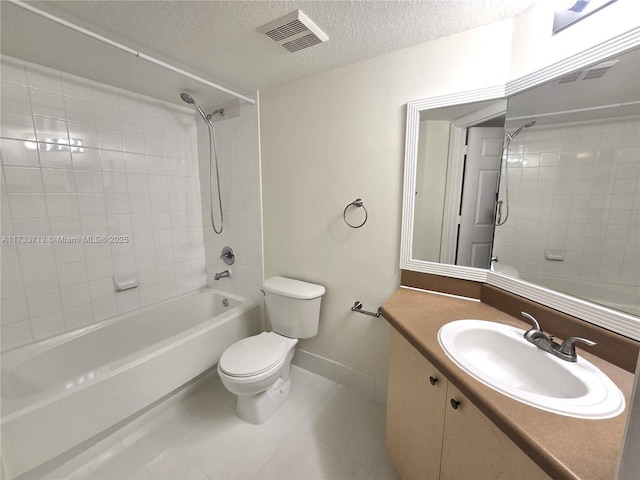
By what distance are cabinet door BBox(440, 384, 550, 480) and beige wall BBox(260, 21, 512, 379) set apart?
31.7 inches

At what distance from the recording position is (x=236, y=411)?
1628 mm

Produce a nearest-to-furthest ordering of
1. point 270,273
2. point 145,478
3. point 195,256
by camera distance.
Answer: point 145,478 < point 270,273 < point 195,256

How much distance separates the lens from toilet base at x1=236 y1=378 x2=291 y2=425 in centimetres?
154

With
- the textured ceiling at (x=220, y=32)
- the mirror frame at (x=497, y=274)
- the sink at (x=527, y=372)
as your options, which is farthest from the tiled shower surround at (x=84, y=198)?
the sink at (x=527, y=372)

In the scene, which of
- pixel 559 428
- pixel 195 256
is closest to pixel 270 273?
pixel 195 256

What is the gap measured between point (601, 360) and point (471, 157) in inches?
38.0

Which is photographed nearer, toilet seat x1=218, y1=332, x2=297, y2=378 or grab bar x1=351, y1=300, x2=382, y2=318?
toilet seat x1=218, y1=332, x2=297, y2=378

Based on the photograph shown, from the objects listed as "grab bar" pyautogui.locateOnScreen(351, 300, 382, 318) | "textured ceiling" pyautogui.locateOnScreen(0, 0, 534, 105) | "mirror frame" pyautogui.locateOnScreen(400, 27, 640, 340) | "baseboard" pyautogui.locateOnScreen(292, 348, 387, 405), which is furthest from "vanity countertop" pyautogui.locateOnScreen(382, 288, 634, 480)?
"textured ceiling" pyautogui.locateOnScreen(0, 0, 534, 105)

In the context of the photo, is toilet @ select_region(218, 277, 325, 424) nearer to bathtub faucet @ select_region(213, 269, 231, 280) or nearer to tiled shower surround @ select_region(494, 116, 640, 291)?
bathtub faucet @ select_region(213, 269, 231, 280)

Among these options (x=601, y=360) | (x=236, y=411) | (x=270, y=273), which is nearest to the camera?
(x=601, y=360)

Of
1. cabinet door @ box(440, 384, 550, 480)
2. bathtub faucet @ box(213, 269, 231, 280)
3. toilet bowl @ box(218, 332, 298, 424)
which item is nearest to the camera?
cabinet door @ box(440, 384, 550, 480)

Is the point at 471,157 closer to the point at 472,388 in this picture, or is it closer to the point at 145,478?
the point at 472,388

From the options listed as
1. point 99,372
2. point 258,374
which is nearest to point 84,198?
point 99,372

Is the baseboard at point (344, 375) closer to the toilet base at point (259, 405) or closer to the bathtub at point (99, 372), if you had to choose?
the toilet base at point (259, 405)
